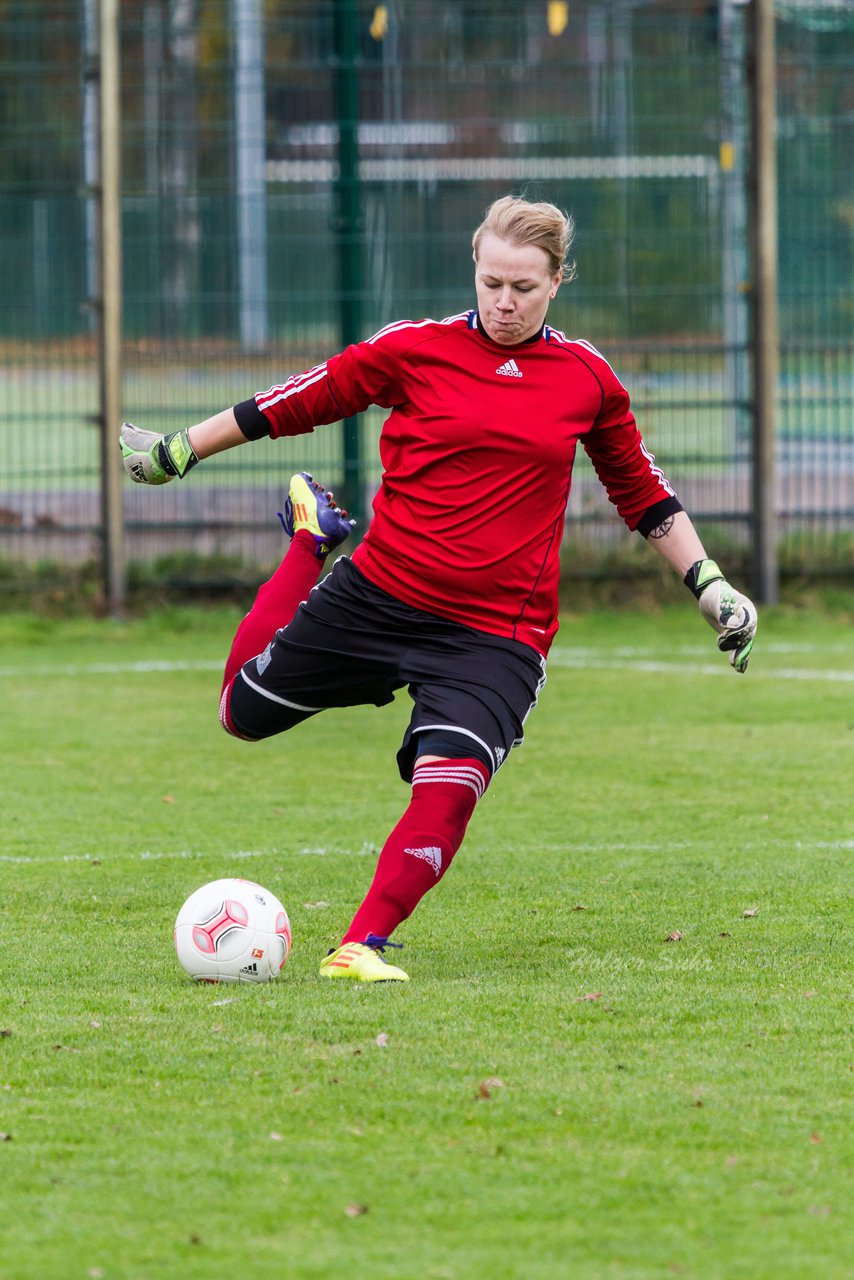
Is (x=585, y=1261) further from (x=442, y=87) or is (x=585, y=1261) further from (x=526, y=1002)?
(x=442, y=87)

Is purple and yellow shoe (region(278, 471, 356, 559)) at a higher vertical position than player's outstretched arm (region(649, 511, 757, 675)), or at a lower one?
higher

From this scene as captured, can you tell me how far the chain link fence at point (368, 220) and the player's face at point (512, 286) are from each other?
26.2 ft

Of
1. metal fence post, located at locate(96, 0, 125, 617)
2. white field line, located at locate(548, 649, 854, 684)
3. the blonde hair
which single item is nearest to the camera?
the blonde hair

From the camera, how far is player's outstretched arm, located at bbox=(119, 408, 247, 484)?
5223mm

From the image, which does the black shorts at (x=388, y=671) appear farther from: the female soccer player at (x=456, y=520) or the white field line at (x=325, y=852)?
the white field line at (x=325, y=852)

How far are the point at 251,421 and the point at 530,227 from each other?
3.04 feet

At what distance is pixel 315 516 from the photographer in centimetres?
618

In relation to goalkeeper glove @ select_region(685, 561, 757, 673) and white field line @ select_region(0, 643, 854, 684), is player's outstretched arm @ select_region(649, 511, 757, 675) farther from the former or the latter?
white field line @ select_region(0, 643, 854, 684)

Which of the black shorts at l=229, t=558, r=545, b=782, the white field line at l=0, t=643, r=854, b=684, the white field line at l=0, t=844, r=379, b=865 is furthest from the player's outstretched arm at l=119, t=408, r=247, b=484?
the white field line at l=0, t=643, r=854, b=684

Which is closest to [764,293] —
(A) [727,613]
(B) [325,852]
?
(B) [325,852]

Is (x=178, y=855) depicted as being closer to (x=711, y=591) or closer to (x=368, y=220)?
(x=711, y=591)

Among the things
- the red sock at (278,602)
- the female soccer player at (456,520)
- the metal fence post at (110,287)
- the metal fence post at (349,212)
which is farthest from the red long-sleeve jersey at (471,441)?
the metal fence post at (349,212)

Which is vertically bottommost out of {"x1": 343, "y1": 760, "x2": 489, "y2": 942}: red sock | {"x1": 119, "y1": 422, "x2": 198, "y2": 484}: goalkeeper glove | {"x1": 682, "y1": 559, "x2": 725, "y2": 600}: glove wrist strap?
{"x1": 343, "y1": 760, "x2": 489, "y2": 942}: red sock

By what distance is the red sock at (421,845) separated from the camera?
16.7 feet
